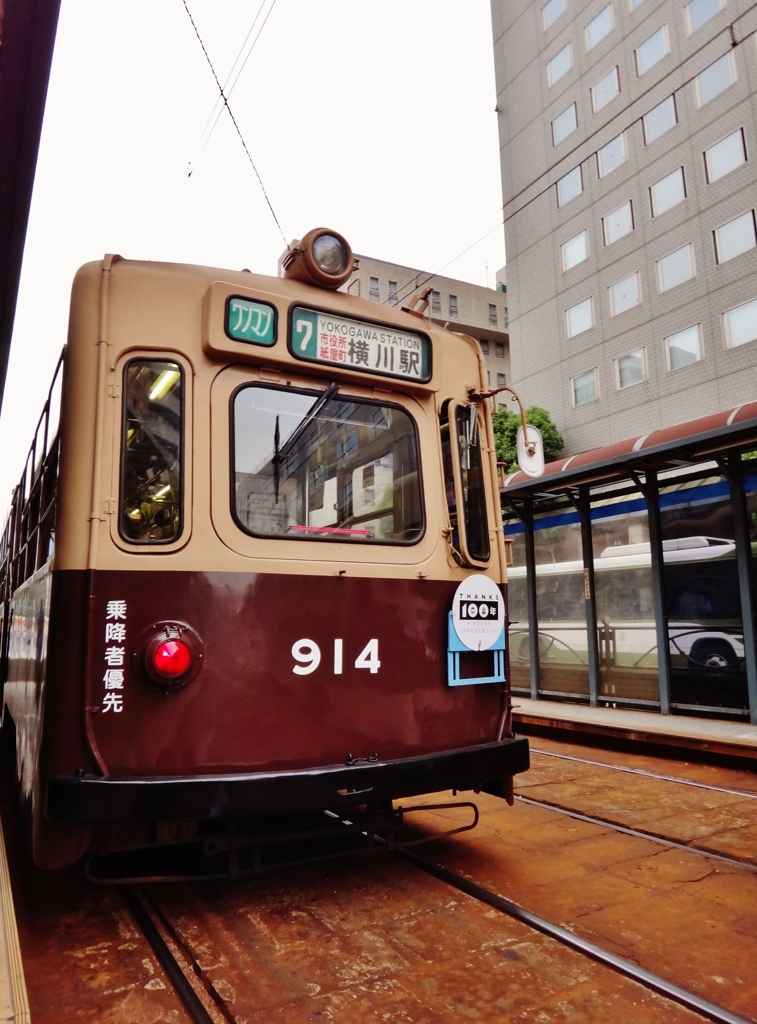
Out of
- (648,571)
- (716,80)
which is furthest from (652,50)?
(648,571)

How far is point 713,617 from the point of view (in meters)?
7.99

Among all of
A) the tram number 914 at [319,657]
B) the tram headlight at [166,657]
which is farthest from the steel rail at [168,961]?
the tram number 914 at [319,657]

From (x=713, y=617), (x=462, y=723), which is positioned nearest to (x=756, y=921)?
(x=462, y=723)

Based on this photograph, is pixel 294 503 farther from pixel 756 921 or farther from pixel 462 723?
pixel 756 921

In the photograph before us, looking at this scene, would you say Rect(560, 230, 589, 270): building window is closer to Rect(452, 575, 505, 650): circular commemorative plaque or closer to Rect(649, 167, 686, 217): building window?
Rect(649, 167, 686, 217): building window

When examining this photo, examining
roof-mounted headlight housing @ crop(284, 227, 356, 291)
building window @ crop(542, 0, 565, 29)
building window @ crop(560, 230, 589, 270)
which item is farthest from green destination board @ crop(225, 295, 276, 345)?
building window @ crop(542, 0, 565, 29)

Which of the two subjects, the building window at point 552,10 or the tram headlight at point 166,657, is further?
the building window at point 552,10

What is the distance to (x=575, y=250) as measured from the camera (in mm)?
24469

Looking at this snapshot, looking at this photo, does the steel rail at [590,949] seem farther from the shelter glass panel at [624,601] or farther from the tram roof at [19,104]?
the tram roof at [19,104]

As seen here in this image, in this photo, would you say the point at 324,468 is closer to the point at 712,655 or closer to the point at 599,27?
the point at 712,655

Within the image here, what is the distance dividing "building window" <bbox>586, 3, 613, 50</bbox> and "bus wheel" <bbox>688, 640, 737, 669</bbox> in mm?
23043

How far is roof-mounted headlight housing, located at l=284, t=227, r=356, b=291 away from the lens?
4133 millimetres

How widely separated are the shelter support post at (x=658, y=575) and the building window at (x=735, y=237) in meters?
13.6

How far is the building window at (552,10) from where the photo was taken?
85.1 ft
